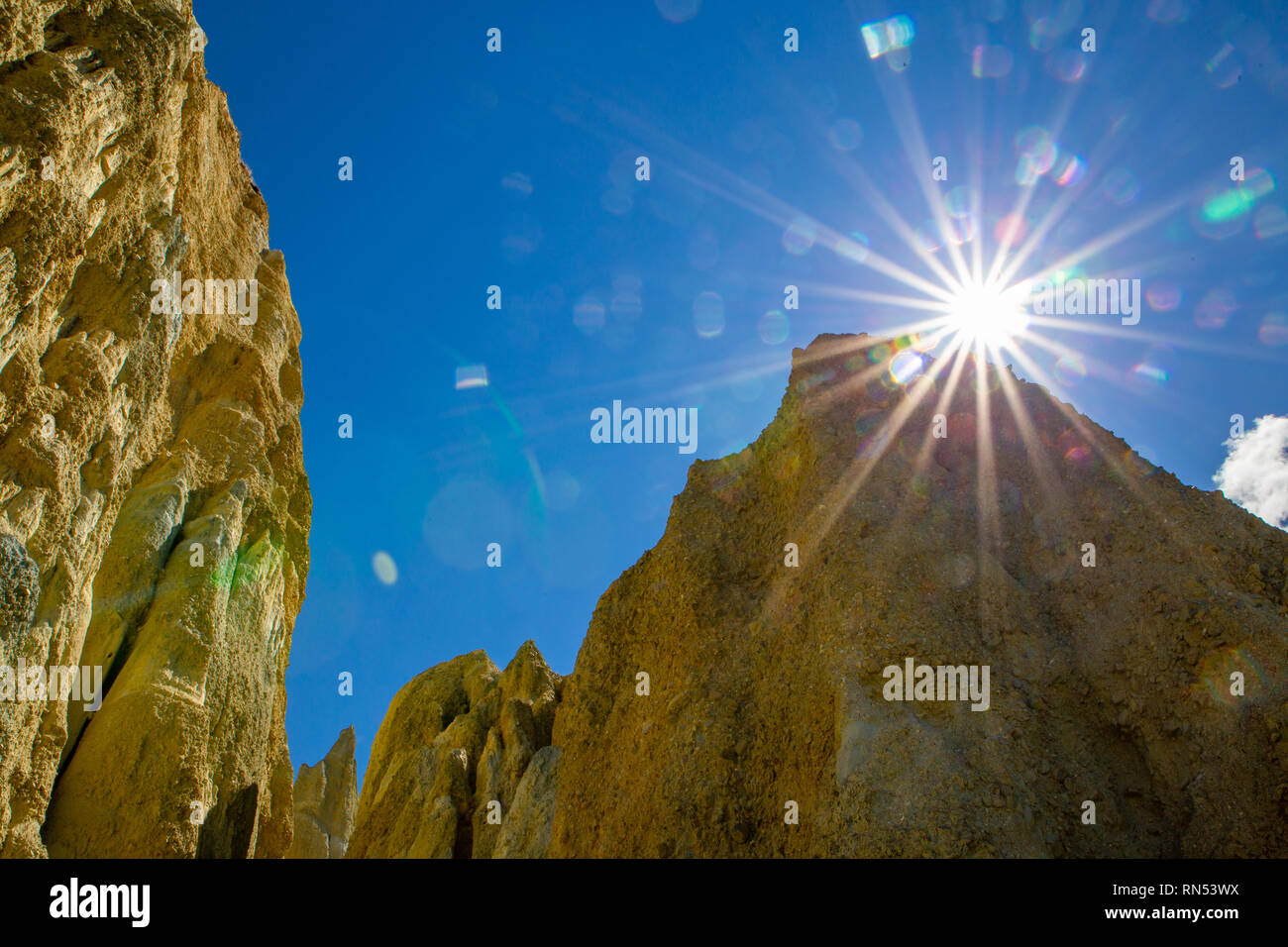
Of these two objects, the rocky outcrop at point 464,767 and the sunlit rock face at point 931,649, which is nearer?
the sunlit rock face at point 931,649

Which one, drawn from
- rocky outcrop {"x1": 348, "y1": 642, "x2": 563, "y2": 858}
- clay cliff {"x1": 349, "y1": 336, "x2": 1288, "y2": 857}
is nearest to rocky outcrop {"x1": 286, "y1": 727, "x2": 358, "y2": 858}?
rocky outcrop {"x1": 348, "y1": 642, "x2": 563, "y2": 858}

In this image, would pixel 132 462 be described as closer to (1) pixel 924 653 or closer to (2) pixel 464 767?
(2) pixel 464 767

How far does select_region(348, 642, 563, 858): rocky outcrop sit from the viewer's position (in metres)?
20.5

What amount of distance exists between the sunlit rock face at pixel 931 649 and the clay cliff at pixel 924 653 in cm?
5

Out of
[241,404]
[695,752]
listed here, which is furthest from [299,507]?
[695,752]

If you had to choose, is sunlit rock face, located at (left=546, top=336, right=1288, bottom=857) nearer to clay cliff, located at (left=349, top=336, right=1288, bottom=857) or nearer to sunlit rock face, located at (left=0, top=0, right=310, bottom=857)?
clay cliff, located at (left=349, top=336, right=1288, bottom=857)

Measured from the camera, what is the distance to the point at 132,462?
1739 cm

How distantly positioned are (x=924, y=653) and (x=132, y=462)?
1714cm

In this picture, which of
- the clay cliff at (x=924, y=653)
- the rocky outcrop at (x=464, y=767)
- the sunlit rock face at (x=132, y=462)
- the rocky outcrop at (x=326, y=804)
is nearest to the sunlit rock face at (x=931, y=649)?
the clay cliff at (x=924, y=653)

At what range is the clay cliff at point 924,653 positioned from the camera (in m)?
11.9

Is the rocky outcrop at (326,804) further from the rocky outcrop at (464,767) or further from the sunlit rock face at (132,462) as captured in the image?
the sunlit rock face at (132,462)

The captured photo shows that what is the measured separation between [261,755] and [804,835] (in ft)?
46.8

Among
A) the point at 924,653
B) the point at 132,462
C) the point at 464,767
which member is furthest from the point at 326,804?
the point at 924,653
